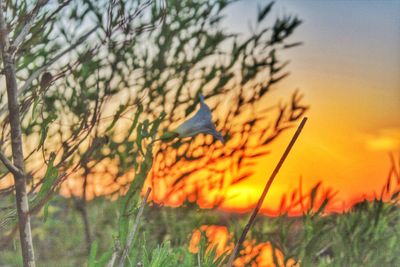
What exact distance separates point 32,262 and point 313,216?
607mm

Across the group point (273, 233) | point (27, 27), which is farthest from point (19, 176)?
point (273, 233)

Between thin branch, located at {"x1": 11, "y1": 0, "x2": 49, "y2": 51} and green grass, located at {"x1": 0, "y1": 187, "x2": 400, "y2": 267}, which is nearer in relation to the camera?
thin branch, located at {"x1": 11, "y1": 0, "x2": 49, "y2": 51}

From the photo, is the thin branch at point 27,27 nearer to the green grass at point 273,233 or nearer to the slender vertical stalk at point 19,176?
the slender vertical stalk at point 19,176

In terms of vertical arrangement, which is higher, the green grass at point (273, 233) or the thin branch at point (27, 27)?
A: the thin branch at point (27, 27)

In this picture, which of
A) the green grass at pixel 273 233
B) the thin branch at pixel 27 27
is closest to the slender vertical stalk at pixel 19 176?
the thin branch at pixel 27 27

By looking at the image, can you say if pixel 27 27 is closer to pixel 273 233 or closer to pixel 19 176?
pixel 19 176

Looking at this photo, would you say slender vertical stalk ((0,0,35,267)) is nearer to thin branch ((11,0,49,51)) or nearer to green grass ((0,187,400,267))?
thin branch ((11,0,49,51))

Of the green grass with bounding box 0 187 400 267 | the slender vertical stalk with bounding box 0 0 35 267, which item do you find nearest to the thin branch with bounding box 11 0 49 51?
the slender vertical stalk with bounding box 0 0 35 267

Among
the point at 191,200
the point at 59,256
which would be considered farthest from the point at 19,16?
the point at 59,256

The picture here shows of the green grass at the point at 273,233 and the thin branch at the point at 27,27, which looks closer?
the thin branch at the point at 27,27

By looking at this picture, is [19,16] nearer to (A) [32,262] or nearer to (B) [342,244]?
(A) [32,262]

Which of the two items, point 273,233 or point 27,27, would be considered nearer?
point 27,27

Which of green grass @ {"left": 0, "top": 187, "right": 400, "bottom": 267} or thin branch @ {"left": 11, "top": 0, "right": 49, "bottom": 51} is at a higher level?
thin branch @ {"left": 11, "top": 0, "right": 49, "bottom": 51}

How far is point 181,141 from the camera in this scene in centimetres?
148
